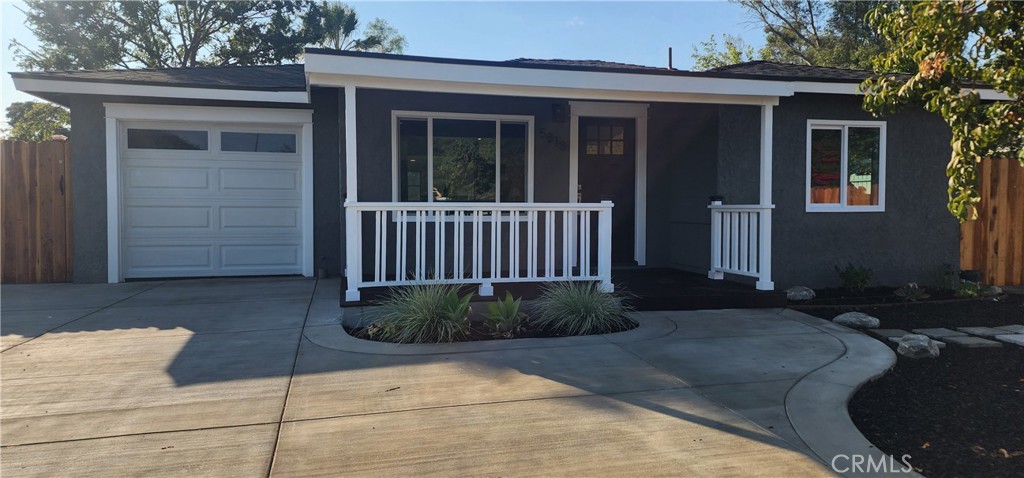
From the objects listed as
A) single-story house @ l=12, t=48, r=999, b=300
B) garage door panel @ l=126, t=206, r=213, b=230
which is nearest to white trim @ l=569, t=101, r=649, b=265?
single-story house @ l=12, t=48, r=999, b=300

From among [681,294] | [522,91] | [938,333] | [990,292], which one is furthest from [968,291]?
[522,91]

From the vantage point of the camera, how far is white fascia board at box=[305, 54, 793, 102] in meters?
6.10

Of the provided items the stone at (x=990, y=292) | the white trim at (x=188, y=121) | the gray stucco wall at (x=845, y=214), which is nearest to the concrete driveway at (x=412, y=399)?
the gray stucco wall at (x=845, y=214)

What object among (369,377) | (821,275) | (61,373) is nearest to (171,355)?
(61,373)

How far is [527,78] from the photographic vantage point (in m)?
6.59

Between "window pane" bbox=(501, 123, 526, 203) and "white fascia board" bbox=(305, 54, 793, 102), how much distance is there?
240cm

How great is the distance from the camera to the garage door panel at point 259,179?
30.3 feet

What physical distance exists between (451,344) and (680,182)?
5514mm

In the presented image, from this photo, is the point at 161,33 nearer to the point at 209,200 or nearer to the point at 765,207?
the point at 209,200

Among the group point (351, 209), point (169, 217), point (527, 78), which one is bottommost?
point (169, 217)

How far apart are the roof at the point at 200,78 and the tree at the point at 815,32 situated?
1912 cm

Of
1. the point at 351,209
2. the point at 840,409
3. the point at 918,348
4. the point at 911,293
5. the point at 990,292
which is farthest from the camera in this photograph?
the point at 990,292

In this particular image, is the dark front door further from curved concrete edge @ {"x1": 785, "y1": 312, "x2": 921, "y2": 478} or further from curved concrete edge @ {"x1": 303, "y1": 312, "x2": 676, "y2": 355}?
curved concrete edge @ {"x1": 785, "y1": 312, "x2": 921, "y2": 478}

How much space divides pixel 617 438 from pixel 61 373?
410 cm
